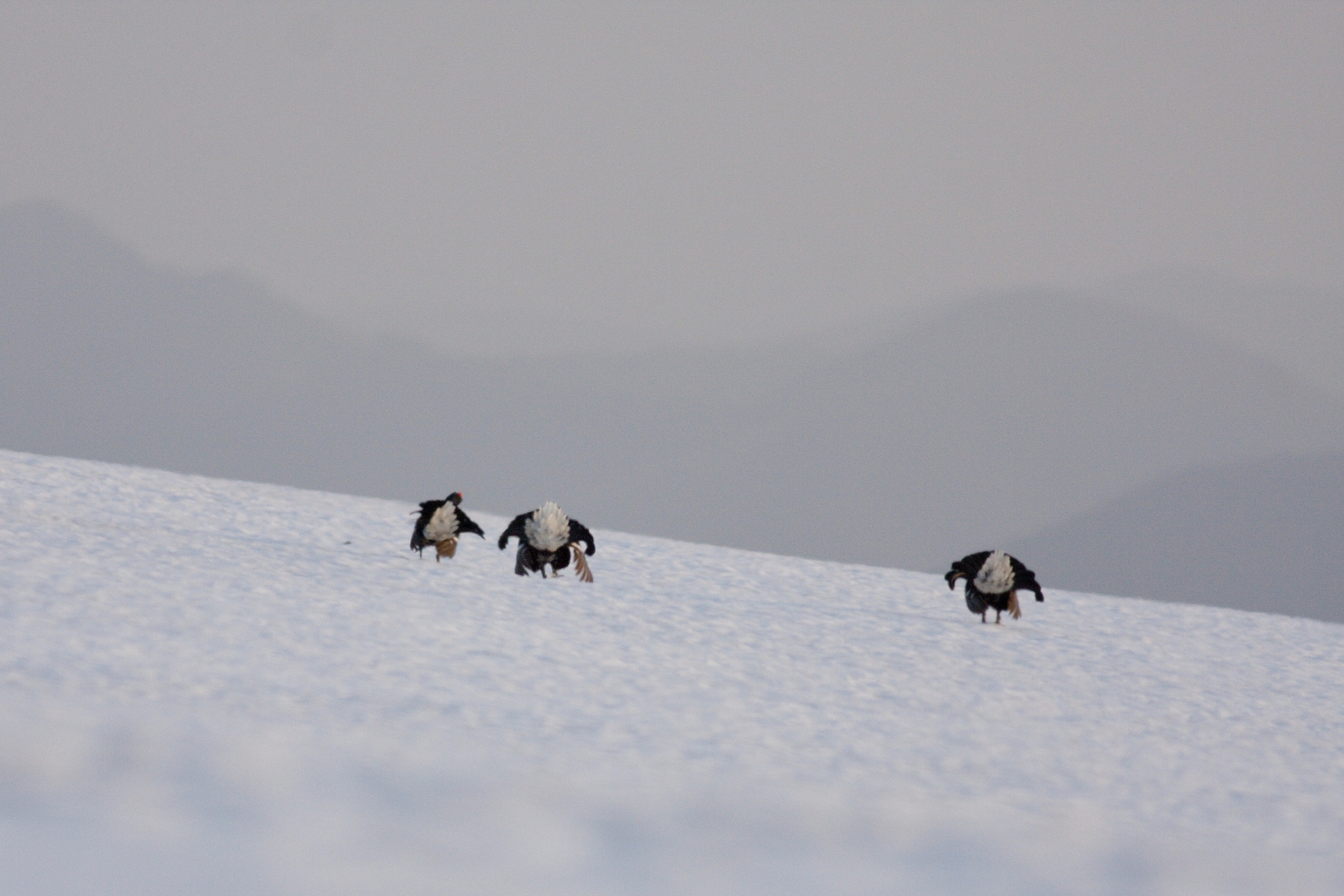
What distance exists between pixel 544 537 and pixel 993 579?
4882mm

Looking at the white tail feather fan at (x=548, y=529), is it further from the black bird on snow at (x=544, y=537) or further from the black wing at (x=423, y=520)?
the black wing at (x=423, y=520)

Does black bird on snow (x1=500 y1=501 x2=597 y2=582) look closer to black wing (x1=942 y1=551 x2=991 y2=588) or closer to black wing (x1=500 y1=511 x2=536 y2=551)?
black wing (x1=500 y1=511 x2=536 y2=551)

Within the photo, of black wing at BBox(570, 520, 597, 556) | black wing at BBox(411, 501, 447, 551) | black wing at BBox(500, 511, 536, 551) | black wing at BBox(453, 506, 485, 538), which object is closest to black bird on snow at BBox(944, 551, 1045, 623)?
black wing at BBox(570, 520, 597, 556)

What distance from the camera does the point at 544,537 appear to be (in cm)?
1405

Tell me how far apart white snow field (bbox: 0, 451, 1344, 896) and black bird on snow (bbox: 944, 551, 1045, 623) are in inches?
17.4

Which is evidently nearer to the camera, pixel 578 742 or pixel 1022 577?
pixel 578 742

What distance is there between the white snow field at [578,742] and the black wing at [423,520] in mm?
658

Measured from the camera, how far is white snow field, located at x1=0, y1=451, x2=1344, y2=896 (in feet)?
A: 18.1

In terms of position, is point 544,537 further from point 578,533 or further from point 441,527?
point 441,527

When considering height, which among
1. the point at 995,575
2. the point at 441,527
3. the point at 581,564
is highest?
the point at 995,575

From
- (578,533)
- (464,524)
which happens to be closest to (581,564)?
(578,533)

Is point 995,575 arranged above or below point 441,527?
above

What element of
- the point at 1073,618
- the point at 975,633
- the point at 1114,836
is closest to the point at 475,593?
the point at 975,633

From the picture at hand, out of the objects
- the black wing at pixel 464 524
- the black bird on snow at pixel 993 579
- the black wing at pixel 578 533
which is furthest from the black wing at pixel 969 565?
the black wing at pixel 464 524
